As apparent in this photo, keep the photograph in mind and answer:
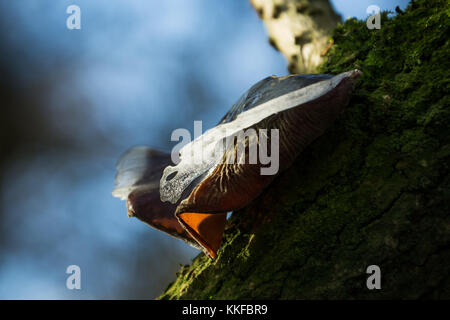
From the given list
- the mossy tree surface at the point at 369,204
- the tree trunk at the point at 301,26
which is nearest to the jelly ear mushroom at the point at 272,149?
the mossy tree surface at the point at 369,204

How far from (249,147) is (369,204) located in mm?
440

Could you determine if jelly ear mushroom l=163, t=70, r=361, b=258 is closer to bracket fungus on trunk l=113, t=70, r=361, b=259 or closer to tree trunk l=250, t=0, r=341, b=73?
bracket fungus on trunk l=113, t=70, r=361, b=259

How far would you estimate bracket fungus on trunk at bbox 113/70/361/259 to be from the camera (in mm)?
1146

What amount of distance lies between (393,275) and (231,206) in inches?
21.6

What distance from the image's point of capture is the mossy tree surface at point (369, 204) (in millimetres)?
1064

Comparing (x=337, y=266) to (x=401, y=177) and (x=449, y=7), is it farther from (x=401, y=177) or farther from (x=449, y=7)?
(x=449, y=7)

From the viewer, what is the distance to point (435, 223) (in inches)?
41.8

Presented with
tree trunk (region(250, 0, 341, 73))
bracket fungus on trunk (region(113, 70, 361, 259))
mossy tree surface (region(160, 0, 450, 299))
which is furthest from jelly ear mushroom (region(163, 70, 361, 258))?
tree trunk (region(250, 0, 341, 73))

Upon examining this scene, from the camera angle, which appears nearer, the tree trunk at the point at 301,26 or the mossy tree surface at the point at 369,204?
the mossy tree surface at the point at 369,204

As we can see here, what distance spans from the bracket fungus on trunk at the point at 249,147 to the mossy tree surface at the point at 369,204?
5.1 inches

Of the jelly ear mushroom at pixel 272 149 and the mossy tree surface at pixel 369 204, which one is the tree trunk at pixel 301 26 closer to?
the mossy tree surface at pixel 369 204

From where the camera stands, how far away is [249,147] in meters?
1.19

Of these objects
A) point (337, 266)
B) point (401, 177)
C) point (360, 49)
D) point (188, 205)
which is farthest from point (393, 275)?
point (360, 49)
